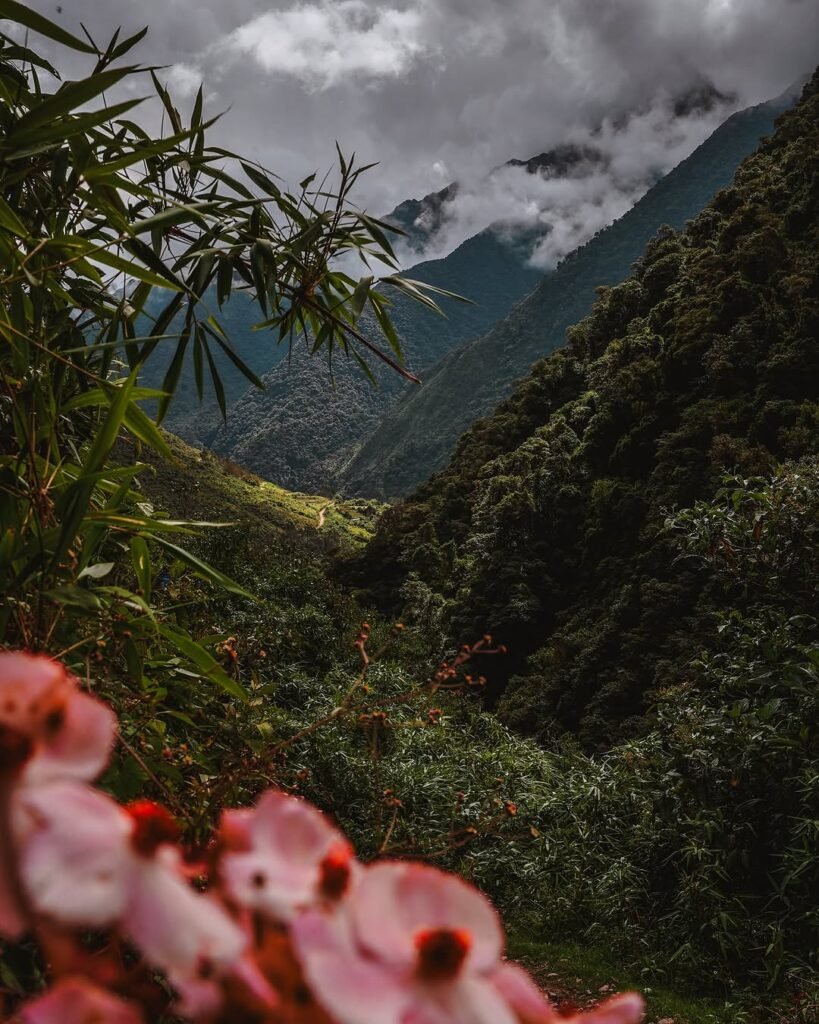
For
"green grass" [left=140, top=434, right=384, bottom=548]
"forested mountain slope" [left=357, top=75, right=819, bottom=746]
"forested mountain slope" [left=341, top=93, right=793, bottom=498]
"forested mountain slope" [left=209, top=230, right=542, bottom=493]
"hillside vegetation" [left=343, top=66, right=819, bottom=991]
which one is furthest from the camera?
"forested mountain slope" [left=209, top=230, right=542, bottom=493]

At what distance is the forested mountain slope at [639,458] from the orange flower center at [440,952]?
6.34m

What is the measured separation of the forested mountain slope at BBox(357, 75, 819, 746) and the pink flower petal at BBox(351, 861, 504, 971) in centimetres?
633

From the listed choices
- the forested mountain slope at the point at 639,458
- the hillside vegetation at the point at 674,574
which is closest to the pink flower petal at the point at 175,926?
the hillside vegetation at the point at 674,574

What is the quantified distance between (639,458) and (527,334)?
249ft

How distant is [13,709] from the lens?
238mm

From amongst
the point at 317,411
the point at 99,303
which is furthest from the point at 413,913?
the point at 317,411

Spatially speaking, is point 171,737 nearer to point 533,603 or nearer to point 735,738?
point 735,738

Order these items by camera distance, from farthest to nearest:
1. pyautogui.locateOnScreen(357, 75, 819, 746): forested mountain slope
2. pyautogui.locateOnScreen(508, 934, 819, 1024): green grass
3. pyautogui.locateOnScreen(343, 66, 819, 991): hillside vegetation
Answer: pyautogui.locateOnScreen(357, 75, 819, 746): forested mountain slope, pyautogui.locateOnScreen(343, 66, 819, 991): hillside vegetation, pyautogui.locateOnScreen(508, 934, 819, 1024): green grass

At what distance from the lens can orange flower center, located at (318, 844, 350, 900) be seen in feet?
0.88

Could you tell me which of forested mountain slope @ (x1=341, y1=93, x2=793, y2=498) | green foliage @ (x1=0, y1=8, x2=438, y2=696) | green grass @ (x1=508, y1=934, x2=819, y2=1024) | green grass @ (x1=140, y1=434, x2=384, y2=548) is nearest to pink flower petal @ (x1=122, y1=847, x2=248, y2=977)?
green foliage @ (x1=0, y1=8, x2=438, y2=696)

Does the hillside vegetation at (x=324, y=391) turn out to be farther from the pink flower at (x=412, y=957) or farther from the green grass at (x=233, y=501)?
the pink flower at (x=412, y=957)

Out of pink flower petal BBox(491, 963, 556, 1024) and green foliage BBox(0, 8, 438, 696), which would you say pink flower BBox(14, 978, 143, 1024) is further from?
green foliage BBox(0, 8, 438, 696)

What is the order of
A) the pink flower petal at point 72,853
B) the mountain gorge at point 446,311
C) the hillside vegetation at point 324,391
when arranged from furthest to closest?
the hillside vegetation at point 324,391 < the mountain gorge at point 446,311 < the pink flower petal at point 72,853

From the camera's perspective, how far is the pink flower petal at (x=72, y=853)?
0.71ft
